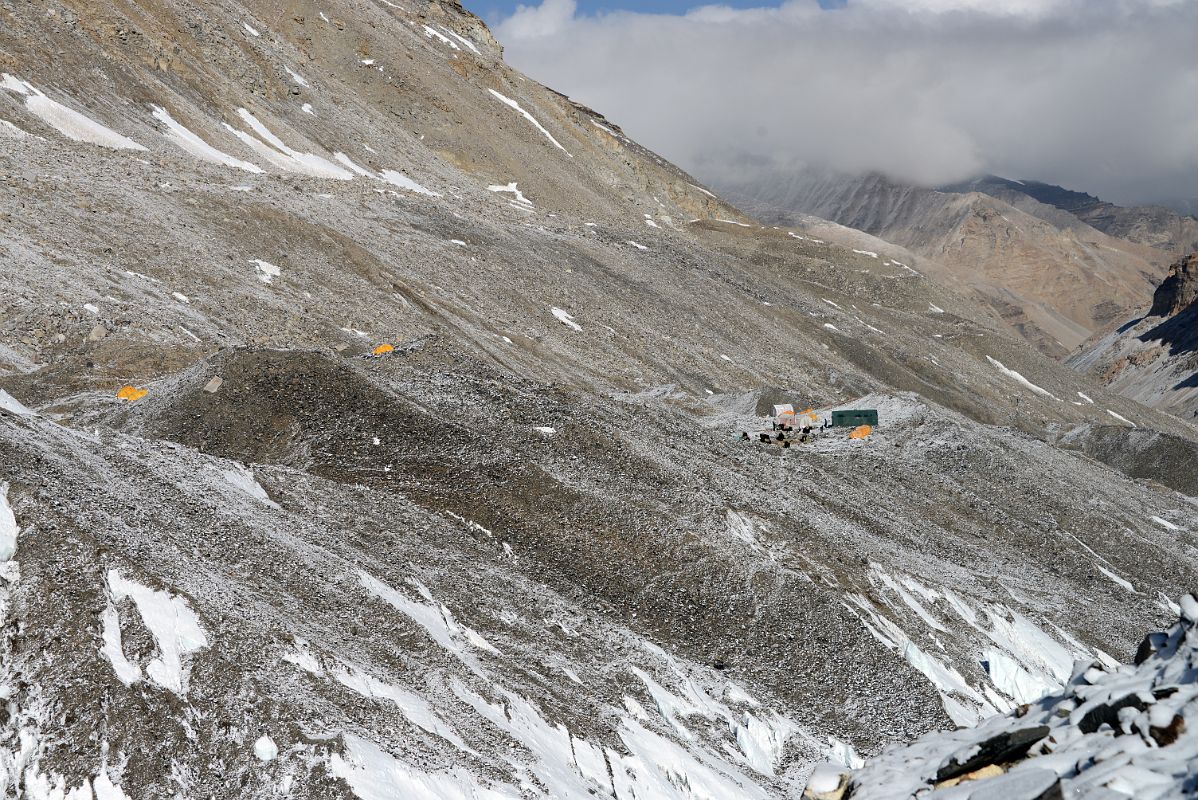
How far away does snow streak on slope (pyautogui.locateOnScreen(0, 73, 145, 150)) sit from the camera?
181 ft

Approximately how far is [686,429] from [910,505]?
8.51 meters

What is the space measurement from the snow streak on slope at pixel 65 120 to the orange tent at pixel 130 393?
2966 centimetres

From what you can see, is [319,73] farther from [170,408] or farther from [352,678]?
[352,678]

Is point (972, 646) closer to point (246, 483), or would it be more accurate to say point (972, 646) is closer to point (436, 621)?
point (436, 621)

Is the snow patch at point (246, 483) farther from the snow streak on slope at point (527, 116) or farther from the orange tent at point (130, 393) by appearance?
the snow streak on slope at point (527, 116)

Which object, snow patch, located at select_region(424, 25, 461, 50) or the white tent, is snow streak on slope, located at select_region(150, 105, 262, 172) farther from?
snow patch, located at select_region(424, 25, 461, 50)

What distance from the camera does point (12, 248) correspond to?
40.7 m

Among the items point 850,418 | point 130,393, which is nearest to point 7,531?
point 130,393

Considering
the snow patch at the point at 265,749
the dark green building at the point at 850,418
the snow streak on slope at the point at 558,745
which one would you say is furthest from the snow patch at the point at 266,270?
the snow patch at the point at 265,749

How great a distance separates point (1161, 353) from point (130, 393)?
154562 mm

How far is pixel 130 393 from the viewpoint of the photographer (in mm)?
32188

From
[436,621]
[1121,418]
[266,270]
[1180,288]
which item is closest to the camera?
[436,621]

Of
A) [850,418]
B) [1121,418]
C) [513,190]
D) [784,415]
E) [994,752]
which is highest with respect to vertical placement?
[1121,418]

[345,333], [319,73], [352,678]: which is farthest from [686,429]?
[319,73]
